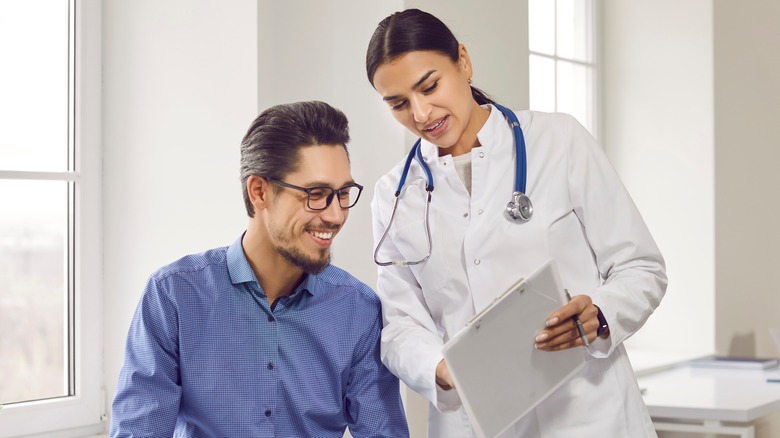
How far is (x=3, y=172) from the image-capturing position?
204 centimetres

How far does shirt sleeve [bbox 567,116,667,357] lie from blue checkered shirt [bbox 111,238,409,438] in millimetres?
402

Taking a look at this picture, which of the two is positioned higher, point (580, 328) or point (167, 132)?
point (167, 132)

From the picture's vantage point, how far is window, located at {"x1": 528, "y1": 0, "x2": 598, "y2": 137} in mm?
3354

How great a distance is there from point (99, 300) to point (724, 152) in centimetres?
241

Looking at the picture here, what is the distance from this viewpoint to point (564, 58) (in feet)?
11.5

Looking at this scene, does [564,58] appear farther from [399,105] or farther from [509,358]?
[509,358]

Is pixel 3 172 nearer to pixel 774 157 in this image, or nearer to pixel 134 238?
pixel 134 238

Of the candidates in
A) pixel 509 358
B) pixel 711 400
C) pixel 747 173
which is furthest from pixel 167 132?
pixel 747 173

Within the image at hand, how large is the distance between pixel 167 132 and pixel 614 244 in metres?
1.17

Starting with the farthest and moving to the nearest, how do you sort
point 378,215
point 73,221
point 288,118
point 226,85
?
point 73,221, point 226,85, point 378,215, point 288,118

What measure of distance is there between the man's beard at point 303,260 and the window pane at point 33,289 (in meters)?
0.92

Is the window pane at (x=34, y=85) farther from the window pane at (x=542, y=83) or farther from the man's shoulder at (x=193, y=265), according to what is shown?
the window pane at (x=542, y=83)

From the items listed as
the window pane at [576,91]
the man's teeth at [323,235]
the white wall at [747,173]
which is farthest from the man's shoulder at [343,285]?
the white wall at [747,173]

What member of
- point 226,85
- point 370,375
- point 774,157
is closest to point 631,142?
point 774,157
